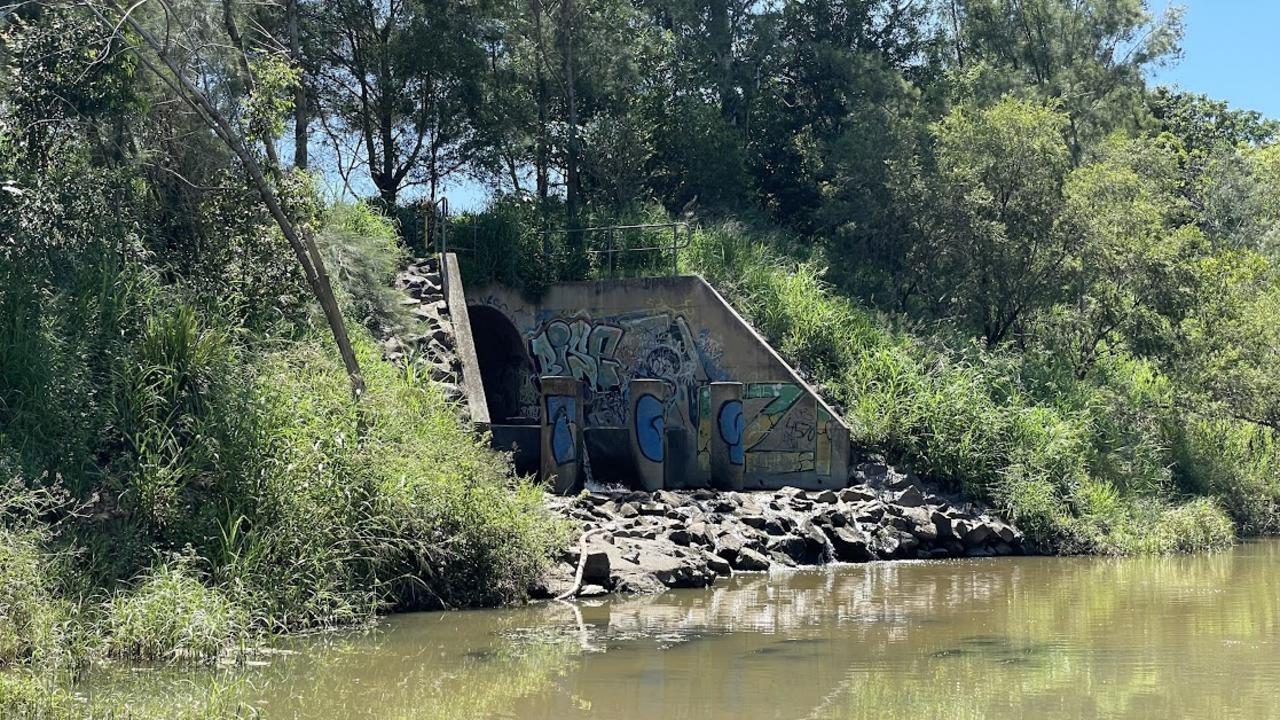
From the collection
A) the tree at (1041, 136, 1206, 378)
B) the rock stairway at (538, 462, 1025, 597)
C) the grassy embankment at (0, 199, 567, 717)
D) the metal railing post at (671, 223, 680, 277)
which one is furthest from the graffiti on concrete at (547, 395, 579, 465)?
the tree at (1041, 136, 1206, 378)

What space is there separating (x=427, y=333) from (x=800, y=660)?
510 inches

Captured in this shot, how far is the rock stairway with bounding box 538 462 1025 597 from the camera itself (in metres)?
17.0

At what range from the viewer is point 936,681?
11.3 m

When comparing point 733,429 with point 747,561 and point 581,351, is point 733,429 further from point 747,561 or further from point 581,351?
point 747,561

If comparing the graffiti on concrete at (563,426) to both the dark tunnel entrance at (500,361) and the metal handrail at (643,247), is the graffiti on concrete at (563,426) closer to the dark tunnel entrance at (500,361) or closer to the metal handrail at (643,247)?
the metal handrail at (643,247)

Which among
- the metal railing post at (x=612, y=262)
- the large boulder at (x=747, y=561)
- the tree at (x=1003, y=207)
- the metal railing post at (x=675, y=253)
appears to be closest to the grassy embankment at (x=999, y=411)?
the metal railing post at (x=612, y=262)

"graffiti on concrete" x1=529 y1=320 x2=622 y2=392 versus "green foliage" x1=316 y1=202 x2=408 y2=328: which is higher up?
"green foliage" x1=316 y1=202 x2=408 y2=328

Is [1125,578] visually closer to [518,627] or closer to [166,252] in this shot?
[518,627]

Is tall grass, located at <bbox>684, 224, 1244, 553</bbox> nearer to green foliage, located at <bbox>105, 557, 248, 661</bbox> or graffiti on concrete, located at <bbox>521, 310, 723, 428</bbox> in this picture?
graffiti on concrete, located at <bbox>521, 310, 723, 428</bbox>

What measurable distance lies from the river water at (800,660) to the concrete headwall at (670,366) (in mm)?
6678

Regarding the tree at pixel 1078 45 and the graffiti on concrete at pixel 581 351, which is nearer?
the graffiti on concrete at pixel 581 351

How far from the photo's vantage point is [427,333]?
23.6 metres

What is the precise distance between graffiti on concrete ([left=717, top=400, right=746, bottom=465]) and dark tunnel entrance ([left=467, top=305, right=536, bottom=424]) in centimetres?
554

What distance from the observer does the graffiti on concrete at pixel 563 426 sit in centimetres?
2209
